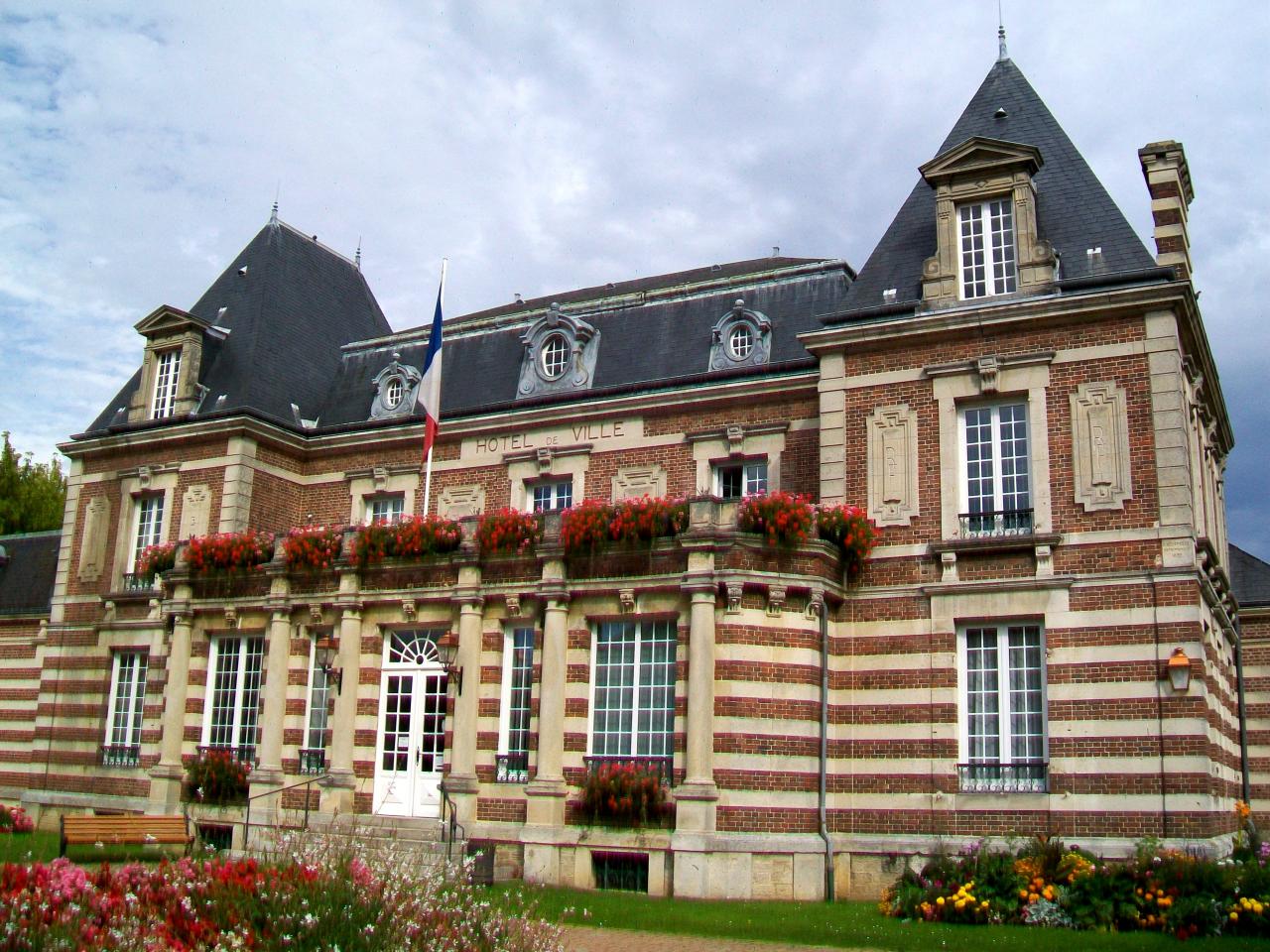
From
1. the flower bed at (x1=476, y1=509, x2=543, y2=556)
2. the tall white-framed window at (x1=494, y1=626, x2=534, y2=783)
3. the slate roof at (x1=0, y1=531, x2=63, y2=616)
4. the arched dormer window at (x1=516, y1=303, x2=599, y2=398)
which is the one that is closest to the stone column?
the flower bed at (x1=476, y1=509, x2=543, y2=556)

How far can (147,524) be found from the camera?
1051 inches

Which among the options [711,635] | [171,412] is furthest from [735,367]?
[171,412]

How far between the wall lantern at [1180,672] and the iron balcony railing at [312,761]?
43.6 feet

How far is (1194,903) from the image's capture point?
13484 mm

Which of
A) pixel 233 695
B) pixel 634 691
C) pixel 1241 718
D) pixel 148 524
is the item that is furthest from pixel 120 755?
pixel 1241 718

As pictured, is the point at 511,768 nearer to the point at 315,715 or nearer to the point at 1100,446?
the point at 315,715

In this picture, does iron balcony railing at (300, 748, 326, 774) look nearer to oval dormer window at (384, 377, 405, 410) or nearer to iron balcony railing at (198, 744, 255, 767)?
iron balcony railing at (198, 744, 255, 767)

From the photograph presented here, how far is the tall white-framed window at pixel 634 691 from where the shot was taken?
1791 centimetres

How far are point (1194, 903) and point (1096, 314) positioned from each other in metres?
8.29

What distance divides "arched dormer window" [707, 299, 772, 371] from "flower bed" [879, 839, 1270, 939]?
384 inches

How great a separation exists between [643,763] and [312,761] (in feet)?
21.0

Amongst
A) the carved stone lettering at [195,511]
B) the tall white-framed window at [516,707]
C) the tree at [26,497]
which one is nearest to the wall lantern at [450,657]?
the tall white-framed window at [516,707]

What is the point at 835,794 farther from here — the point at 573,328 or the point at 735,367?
the point at 573,328

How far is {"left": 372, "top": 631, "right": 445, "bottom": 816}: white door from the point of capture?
19547 millimetres
